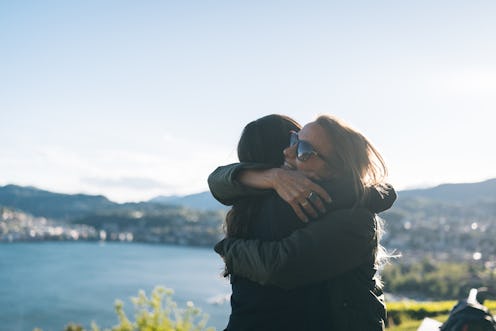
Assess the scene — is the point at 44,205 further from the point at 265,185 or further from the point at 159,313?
the point at 265,185

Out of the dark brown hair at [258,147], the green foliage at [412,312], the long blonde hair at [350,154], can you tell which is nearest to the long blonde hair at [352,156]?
the long blonde hair at [350,154]

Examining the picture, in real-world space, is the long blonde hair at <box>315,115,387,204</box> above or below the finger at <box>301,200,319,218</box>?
above

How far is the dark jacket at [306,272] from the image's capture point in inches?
52.1

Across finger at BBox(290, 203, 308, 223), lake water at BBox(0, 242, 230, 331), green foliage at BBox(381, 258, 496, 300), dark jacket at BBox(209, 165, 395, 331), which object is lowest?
lake water at BBox(0, 242, 230, 331)

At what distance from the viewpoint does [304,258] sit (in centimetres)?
131

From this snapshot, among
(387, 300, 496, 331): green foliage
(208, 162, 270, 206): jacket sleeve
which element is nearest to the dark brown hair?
(208, 162, 270, 206): jacket sleeve

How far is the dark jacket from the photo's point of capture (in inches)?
52.1

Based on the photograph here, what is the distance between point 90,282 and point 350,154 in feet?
239

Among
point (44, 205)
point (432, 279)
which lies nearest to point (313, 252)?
point (432, 279)

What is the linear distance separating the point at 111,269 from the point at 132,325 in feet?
270

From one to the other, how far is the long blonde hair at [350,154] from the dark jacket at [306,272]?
50 millimetres

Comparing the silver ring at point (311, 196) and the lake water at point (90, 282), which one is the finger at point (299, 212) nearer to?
the silver ring at point (311, 196)

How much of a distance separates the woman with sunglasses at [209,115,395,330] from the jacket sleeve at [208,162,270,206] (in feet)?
0.22

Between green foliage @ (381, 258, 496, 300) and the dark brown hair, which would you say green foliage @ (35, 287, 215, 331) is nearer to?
the dark brown hair
